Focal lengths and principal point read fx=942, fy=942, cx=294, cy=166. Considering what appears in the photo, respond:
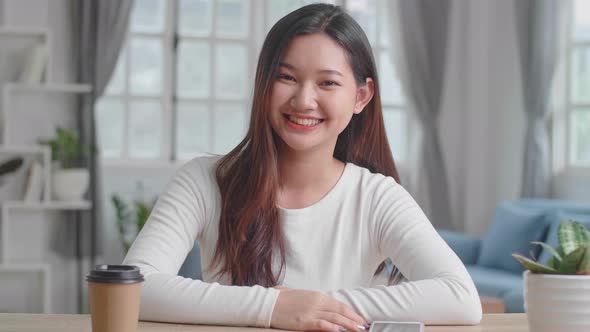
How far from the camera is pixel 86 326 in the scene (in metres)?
1.64

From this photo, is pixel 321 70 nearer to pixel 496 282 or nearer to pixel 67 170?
pixel 496 282

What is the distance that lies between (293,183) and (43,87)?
13.4 ft

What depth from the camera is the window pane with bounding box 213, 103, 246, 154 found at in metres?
6.45

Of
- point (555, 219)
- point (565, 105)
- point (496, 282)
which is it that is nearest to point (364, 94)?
point (496, 282)

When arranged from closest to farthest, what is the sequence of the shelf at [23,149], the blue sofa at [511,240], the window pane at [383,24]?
the blue sofa at [511,240]
the shelf at [23,149]
the window pane at [383,24]

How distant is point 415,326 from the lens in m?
1.65

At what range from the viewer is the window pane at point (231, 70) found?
253 inches

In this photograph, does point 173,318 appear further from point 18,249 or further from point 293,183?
point 18,249

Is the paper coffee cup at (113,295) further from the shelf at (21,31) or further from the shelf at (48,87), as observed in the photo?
the shelf at (21,31)

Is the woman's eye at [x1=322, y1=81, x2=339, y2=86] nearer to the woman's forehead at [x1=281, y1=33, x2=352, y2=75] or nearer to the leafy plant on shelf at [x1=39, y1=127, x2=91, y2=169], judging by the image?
the woman's forehead at [x1=281, y1=33, x2=352, y2=75]

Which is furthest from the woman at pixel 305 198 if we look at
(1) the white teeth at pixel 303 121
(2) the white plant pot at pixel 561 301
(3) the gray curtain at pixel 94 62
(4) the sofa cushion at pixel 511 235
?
(3) the gray curtain at pixel 94 62

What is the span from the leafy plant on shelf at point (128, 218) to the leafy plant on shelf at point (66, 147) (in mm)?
354

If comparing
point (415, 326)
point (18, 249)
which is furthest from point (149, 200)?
point (415, 326)

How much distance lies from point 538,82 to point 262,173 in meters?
4.45
